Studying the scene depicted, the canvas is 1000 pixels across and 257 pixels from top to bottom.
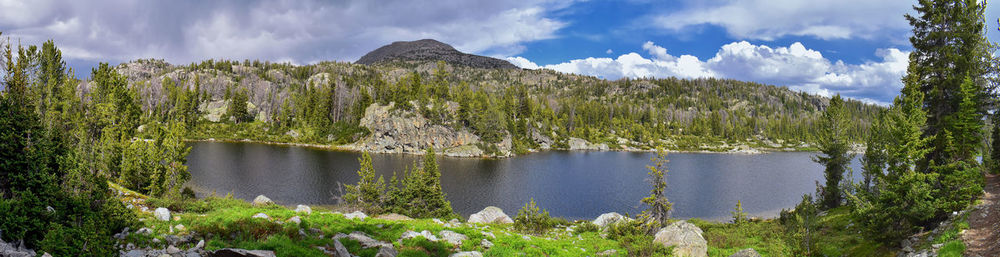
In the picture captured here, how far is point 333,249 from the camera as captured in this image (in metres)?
16.7

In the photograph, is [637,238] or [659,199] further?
[659,199]

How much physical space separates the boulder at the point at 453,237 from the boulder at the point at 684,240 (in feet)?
40.9

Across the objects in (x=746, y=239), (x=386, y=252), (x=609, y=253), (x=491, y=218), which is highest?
(x=386, y=252)

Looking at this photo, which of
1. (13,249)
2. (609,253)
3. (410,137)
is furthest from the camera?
(410,137)

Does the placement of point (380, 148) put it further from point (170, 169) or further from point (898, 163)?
point (898, 163)

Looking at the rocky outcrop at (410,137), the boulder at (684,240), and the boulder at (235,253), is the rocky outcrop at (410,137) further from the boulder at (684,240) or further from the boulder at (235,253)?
the boulder at (235,253)

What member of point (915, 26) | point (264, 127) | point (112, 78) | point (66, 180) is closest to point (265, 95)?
point (264, 127)

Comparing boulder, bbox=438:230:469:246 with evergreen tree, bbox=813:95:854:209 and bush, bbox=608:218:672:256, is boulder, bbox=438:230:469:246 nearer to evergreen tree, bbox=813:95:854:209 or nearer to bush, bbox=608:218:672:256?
bush, bbox=608:218:672:256

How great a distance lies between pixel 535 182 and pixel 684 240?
50.7 metres

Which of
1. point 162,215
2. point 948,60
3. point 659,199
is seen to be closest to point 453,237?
point 162,215

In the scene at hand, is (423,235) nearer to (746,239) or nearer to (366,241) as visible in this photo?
(366,241)

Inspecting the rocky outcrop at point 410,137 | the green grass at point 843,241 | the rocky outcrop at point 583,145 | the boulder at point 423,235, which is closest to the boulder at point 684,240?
the green grass at point 843,241

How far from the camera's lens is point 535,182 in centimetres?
7494

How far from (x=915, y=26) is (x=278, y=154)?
11339 cm
